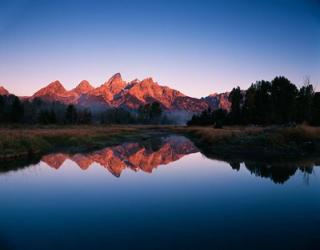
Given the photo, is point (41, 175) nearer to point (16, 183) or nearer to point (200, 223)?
point (16, 183)

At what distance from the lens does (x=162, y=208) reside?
1541 cm

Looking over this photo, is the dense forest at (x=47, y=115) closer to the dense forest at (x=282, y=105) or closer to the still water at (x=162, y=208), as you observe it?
the dense forest at (x=282, y=105)

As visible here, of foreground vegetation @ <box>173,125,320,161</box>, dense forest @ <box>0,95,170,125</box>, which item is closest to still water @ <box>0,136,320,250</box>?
foreground vegetation @ <box>173,125,320,161</box>

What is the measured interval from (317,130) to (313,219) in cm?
3224

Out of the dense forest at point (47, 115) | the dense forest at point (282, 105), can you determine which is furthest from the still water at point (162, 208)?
the dense forest at point (47, 115)

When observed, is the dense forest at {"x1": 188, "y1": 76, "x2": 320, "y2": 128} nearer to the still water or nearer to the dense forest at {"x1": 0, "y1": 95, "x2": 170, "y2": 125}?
the still water

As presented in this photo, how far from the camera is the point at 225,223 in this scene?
12938 mm

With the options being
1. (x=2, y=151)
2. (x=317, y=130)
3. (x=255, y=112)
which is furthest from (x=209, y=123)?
(x=2, y=151)

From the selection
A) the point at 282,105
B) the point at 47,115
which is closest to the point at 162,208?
the point at 282,105

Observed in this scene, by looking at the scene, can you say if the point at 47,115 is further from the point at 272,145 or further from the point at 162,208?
the point at 162,208

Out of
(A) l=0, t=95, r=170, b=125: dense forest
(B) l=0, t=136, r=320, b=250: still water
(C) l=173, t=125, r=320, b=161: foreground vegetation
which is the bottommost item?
(B) l=0, t=136, r=320, b=250: still water

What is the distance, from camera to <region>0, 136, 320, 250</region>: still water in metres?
11.1

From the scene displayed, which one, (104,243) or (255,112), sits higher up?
(255,112)

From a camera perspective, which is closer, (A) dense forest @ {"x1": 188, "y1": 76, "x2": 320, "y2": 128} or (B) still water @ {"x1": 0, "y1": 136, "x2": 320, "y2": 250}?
(B) still water @ {"x1": 0, "y1": 136, "x2": 320, "y2": 250}
